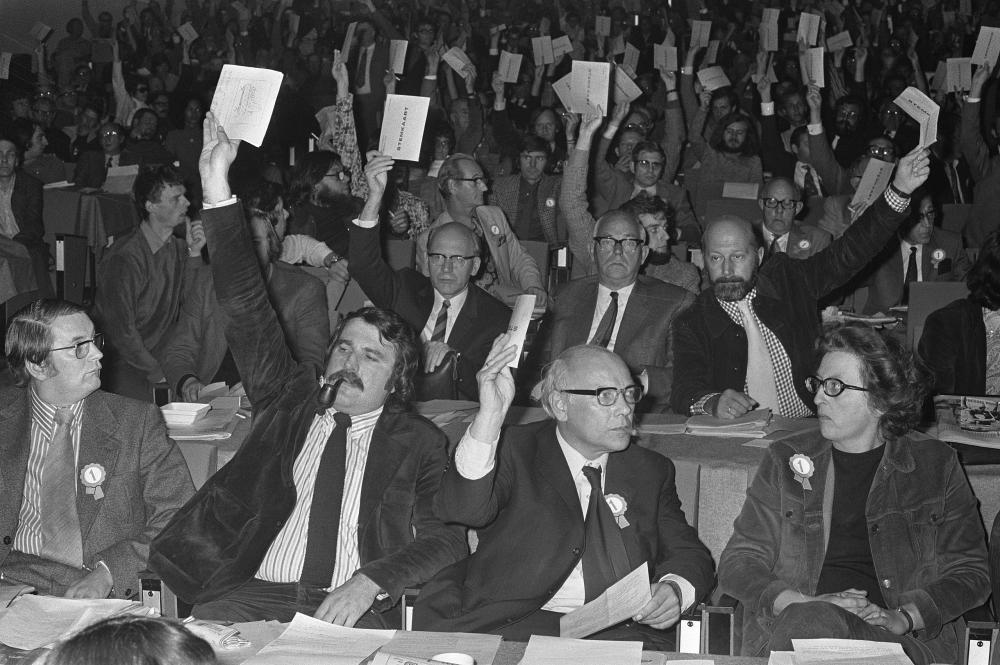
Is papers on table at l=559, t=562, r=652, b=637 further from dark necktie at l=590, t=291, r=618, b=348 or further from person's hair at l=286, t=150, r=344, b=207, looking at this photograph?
person's hair at l=286, t=150, r=344, b=207

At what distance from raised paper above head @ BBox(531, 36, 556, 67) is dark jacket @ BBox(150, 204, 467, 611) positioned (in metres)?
7.80

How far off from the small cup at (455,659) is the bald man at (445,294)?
108 inches

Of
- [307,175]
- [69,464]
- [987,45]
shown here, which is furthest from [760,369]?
[987,45]

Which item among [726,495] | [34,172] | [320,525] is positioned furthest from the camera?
[34,172]

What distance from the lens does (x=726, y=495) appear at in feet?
10.6

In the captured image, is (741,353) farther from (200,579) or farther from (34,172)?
(34,172)

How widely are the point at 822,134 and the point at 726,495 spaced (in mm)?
5478

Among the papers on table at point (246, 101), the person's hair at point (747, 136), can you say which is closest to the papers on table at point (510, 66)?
the person's hair at point (747, 136)

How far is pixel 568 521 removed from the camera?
2709 mm

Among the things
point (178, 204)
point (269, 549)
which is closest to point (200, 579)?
point (269, 549)

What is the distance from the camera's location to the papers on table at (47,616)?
6.79 feet

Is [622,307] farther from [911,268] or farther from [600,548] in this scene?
[911,268]

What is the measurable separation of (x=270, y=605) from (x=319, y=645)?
0.87m

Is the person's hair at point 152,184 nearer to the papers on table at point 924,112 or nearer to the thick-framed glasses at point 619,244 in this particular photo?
the thick-framed glasses at point 619,244
